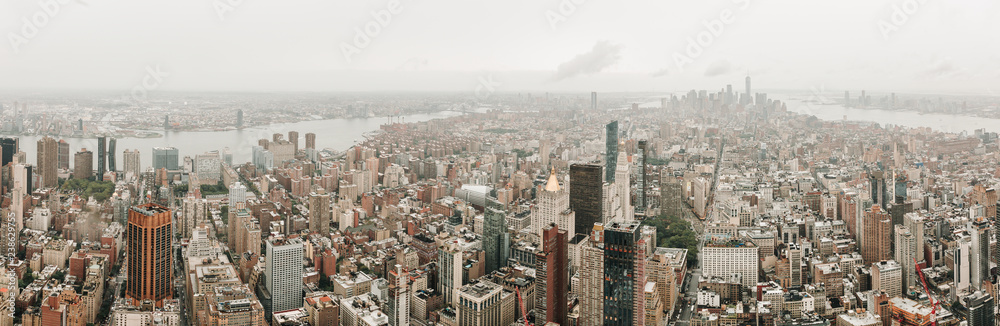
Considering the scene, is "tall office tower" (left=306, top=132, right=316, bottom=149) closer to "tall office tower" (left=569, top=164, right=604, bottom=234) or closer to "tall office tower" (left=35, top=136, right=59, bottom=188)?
"tall office tower" (left=35, top=136, right=59, bottom=188)

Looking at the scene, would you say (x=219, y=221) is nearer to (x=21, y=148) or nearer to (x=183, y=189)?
(x=183, y=189)

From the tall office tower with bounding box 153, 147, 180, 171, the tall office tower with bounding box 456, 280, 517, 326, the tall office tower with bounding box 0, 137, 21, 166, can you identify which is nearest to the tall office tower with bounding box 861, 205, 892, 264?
the tall office tower with bounding box 456, 280, 517, 326

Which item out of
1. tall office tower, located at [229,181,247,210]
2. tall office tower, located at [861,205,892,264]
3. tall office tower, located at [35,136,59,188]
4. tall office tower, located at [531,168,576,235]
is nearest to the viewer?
tall office tower, located at [861,205,892,264]

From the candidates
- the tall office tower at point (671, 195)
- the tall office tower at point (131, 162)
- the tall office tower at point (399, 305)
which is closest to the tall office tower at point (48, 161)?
the tall office tower at point (131, 162)

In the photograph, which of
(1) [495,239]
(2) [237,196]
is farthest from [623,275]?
(2) [237,196]

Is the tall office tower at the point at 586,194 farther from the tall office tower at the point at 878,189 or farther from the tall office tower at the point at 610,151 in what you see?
the tall office tower at the point at 878,189

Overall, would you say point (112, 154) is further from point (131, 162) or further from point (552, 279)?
point (552, 279)
